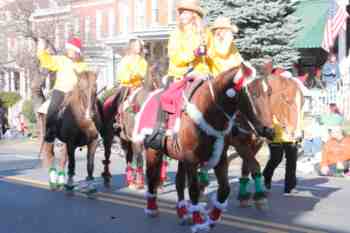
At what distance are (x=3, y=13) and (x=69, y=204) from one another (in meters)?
29.8

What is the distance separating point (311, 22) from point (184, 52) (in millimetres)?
18611

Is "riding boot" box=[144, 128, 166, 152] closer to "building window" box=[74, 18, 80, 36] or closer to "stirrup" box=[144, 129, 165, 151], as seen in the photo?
"stirrup" box=[144, 129, 165, 151]

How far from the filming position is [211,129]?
291 inches

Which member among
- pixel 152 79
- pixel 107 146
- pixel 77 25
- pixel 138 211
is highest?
pixel 77 25

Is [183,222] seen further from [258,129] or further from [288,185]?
[288,185]

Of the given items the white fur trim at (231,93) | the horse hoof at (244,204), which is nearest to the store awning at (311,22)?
the horse hoof at (244,204)

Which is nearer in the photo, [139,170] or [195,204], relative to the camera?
[195,204]

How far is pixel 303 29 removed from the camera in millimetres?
25422

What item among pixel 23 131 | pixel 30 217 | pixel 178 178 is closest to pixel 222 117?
pixel 178 178

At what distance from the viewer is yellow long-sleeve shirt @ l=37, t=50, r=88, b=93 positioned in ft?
35.4

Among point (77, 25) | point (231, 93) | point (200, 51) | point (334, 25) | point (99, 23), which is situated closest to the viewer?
point (231, 93)

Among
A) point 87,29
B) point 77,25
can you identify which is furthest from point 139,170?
point 87,29

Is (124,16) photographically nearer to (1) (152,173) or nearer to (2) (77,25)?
(2) (77,25)

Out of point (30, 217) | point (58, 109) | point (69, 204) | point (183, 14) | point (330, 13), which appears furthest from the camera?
point (330, 13)
